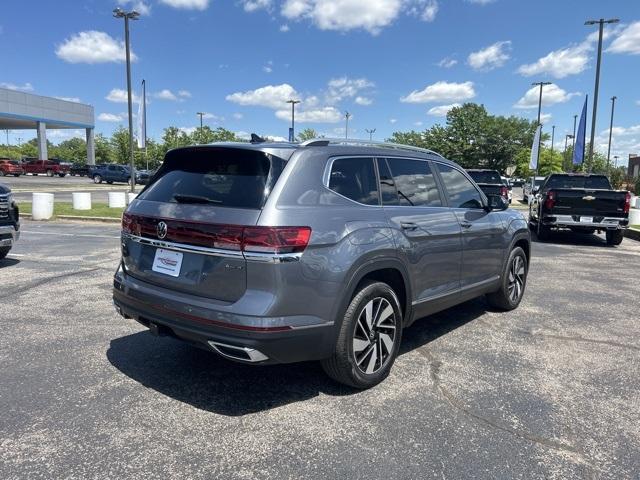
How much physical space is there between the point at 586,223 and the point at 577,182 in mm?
2622

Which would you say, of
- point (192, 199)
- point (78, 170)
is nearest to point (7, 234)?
point (192, 199)

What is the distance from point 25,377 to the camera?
152 inches

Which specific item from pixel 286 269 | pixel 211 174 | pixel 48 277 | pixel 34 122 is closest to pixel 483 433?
pixel 286 269

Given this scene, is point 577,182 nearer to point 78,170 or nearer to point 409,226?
point 409,226

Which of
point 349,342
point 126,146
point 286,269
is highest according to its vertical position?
point 126,146

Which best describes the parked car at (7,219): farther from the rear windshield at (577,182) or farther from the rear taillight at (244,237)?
the rear windshield at (577,182)

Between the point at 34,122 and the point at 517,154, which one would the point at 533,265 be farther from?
the point at 517,154

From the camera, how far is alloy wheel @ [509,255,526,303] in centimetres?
599

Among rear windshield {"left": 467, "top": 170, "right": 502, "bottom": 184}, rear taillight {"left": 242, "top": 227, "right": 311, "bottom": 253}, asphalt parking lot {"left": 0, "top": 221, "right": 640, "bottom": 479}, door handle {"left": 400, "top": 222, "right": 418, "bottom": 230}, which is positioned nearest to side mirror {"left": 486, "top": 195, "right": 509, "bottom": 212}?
asphalt parking lot {"left": 0, "top": 221, "right": 640, "bottom": 479}

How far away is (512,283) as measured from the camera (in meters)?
6.03

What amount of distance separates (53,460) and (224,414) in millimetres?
1009

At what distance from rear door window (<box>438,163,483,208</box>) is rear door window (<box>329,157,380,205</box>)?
3.84 feet

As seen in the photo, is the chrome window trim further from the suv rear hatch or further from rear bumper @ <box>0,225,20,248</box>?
rear bumper @ <box>0,225,20,248</box>

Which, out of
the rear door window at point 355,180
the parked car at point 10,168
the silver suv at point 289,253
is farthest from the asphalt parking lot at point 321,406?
the parked car at point 10,168
